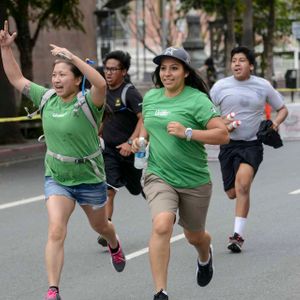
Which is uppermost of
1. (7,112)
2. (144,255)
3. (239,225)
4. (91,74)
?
(91,74)

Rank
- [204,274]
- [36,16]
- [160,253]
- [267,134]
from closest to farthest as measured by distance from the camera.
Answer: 1. [160,253]
2. [204,274]
3. [267,134]
4. [36,16]

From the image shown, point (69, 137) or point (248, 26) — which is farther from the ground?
point (69, 137)

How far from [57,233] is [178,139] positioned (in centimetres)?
106

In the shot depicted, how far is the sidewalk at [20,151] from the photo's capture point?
1788 cm

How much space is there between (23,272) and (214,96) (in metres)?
2.48

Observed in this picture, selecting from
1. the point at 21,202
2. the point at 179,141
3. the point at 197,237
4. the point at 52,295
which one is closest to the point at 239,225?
the point at 197,237

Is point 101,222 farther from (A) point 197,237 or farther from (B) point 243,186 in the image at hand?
(B) point 243,186

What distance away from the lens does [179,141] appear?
21.6 feet

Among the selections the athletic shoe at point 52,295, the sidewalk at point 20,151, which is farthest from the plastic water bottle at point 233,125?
the sidewalk at point 20,151

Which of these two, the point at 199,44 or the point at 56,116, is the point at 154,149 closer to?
the point at 56,116

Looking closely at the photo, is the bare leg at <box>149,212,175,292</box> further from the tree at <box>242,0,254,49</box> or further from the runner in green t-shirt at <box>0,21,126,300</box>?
the tree at <box>242,0,254,49</box>

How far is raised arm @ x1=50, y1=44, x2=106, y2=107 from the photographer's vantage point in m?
6.50

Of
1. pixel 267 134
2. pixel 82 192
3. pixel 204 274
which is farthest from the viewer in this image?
pixel 267 134

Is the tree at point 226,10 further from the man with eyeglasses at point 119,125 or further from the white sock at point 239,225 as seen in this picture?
the white sock at point 239,225
